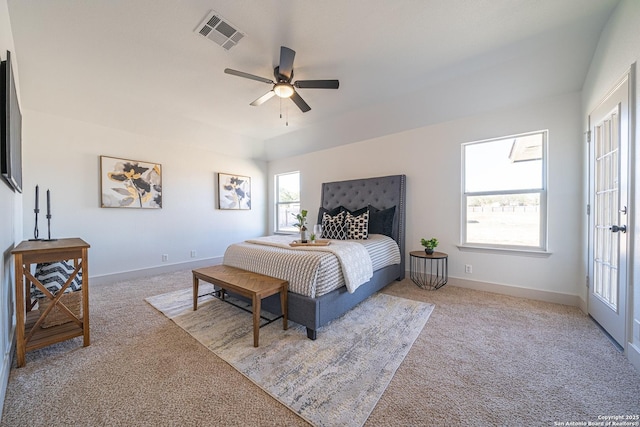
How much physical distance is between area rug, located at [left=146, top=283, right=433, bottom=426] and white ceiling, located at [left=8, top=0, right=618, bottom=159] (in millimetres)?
2750

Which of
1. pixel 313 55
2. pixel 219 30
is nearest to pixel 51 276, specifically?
pixel 219 30

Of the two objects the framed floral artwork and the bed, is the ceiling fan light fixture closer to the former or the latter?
the bed

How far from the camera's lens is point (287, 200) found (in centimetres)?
582

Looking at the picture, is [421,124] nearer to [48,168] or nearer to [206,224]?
[206,224]

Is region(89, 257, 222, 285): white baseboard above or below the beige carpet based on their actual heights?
above

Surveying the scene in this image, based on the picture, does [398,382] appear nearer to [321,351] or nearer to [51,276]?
[321,351]

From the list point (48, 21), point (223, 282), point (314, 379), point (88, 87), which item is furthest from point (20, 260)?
point (88, 87)

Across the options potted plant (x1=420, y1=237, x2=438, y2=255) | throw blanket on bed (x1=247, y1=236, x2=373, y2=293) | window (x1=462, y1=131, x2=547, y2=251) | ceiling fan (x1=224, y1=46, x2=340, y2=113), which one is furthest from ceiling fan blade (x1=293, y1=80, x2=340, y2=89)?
potted plant (x1=420, y1=237, x2=438, y2=255)

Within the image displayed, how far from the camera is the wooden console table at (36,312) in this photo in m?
1.64

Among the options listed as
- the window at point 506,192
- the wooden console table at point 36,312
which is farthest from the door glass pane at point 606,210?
the wooden console table at point 36,312

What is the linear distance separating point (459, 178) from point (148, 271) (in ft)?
17.0

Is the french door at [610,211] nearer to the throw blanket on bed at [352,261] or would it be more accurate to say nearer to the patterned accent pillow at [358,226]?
the throw blanket on bed at [352,261]

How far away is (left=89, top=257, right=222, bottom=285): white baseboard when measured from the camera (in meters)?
3.56

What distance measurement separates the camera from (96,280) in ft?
11.5
